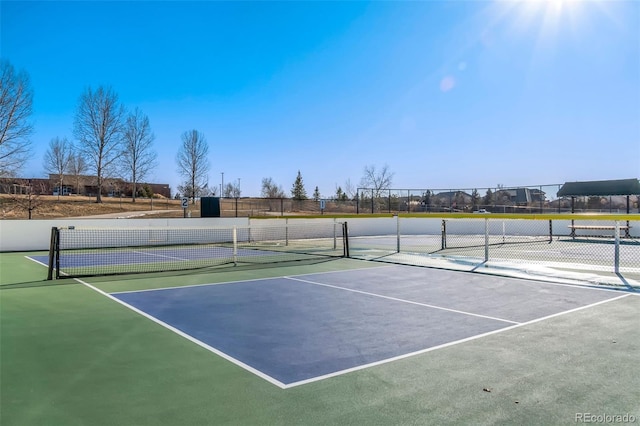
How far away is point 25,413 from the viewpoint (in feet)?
12.0

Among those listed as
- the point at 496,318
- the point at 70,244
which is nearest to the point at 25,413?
the point at 496,318

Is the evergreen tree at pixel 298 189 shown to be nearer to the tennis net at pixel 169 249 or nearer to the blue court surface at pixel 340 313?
the tennis net at pixel 169 249

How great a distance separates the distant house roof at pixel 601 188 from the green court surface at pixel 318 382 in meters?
26.7

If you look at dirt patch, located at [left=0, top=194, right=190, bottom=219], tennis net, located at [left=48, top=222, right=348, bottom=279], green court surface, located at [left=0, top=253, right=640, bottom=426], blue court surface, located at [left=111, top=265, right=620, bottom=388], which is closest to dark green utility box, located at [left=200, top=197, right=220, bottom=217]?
tennis net, located at [left=48, top=222, right=348, bottom=279]

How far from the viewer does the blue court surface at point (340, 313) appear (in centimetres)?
521

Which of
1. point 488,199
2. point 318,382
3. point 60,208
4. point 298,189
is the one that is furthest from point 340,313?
point 298,189

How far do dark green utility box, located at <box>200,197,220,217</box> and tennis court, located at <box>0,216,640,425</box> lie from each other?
15779mm

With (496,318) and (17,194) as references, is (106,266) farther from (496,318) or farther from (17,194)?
(17,194)

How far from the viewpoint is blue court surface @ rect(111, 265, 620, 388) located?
5215 mm

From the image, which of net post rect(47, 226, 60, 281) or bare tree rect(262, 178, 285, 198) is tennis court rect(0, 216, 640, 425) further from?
bare tree rect(262, 178, 285, 198)

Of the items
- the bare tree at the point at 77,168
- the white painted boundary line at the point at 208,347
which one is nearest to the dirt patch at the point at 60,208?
the bare tree at the point at 77,168

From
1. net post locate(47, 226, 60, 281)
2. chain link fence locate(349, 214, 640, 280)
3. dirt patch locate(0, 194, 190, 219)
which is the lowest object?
chain link fence locate(349, 214, 640, 280)

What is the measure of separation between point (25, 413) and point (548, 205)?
3340 cm

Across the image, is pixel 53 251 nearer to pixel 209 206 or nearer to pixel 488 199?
pixel 209 206
